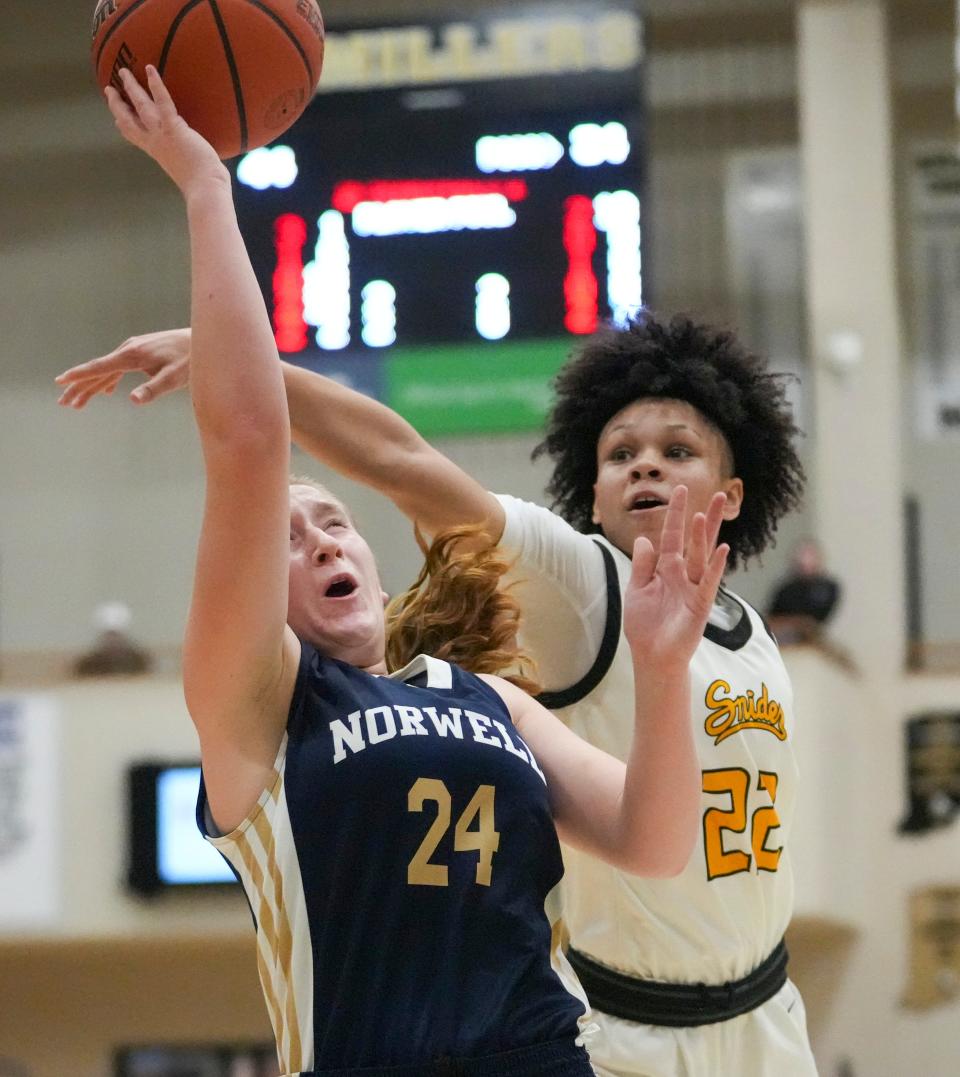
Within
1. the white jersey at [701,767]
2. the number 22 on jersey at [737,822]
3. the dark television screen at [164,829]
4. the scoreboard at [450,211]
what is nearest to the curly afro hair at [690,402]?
the white jersey at [701,767]

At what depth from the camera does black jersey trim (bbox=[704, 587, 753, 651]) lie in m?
3.44

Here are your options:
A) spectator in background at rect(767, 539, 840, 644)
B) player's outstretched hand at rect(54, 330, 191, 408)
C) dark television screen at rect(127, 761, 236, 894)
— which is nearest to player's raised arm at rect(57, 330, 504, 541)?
player's outstretched hand at rect(54, 330, 191, 408)

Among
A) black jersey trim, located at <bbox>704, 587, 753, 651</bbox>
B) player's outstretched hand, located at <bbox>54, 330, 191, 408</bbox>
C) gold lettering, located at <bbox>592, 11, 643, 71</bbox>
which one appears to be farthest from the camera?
gold lettering, located at <bbox>592, 11, 643, 71</bbox>

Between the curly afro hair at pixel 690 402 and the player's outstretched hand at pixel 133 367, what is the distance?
4.00ft

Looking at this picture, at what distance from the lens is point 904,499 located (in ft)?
40.0

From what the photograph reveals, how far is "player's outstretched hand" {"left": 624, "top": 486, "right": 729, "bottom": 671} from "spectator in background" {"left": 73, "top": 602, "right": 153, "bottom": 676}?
29.2 ft

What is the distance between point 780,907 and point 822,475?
8.34m

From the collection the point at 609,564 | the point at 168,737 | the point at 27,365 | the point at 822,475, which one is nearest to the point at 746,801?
the point at 609,564

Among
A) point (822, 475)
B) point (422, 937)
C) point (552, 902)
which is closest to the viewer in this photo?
point (422, 937)

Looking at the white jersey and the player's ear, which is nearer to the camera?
the white jersey

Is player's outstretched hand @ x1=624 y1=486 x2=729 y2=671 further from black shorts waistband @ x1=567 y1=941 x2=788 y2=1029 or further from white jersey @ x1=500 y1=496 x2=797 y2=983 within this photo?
black shorts waistband @ x1=567 y1=941 x2=788 y2=1029

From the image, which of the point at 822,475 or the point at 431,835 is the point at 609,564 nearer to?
the point at 431,835

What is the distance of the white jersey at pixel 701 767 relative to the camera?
10.7 feet

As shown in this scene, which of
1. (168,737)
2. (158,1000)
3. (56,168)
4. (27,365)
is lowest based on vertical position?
(158,1000)
